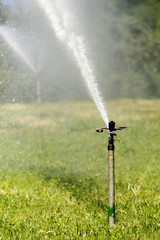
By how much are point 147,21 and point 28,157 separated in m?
30.9

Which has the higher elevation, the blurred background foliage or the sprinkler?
the blurred background foliage

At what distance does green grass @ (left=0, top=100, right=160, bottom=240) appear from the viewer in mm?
4105

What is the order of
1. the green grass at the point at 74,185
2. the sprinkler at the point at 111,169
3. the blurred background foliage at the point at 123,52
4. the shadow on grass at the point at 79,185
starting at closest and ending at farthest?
the sprinkler at the point at 111,169 < the green grass at the point at 74,185 < the shadow on grass at the point at 79,185 < the blurred background foliage at the point at 123,52

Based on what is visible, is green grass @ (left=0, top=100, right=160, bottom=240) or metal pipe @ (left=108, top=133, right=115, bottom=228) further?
green grass @ (left=0, top=100, right=160, bottom=240)

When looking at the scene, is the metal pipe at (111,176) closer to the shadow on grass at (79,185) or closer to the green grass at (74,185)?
the green grass at (74,185)

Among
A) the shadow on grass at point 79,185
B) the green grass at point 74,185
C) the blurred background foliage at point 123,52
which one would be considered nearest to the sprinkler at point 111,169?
the green grass at point 74,185

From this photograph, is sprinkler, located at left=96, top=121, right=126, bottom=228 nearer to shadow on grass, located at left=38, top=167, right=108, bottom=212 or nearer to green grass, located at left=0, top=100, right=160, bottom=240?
green grass, located at left=0, top=100, right=160, bottom=240

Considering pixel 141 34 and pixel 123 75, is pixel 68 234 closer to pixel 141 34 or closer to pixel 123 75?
pixel 123 75

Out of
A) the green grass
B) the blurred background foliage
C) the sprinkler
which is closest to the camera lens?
the sprinkler

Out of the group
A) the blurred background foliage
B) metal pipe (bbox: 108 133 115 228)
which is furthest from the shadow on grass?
the blurred background foliage

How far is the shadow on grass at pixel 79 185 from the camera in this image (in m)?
5.21

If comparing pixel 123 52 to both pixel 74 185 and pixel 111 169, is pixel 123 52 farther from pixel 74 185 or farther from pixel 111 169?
pixel 111 169

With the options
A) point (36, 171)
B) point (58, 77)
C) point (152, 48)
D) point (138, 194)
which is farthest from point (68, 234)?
point (152, 48)

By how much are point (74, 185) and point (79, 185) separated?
0.09 metres
